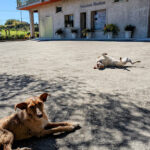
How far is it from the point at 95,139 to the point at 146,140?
63 centimetres

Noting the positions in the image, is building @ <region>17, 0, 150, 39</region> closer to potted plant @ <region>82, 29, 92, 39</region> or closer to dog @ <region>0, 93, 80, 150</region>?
potted plant @ <region>82, 29, 92, 39</region>

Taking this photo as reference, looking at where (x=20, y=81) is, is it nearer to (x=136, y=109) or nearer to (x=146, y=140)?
(x=136, y=109)

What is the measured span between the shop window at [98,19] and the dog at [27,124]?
1747cm

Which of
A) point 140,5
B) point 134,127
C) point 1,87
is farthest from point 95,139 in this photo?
point 140,5

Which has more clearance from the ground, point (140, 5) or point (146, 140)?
point (140, 5)

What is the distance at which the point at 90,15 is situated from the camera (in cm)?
1891

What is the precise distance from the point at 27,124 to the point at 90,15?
18276mm

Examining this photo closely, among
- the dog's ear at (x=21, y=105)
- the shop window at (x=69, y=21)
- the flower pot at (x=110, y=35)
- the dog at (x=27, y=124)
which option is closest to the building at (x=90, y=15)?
the shop window at (x=69, y=21)

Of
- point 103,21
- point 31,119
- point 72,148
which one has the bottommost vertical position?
point 72,148

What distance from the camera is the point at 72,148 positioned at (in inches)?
82.7

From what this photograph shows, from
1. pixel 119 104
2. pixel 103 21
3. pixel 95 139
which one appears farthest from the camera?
pixel 103 21

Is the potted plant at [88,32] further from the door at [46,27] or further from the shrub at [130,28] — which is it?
the door at [46,27]

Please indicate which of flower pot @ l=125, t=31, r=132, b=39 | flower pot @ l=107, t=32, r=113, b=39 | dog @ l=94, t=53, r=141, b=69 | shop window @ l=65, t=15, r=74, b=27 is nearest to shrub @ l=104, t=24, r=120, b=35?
flower pot @ l=107, t=32, r=113, b=39

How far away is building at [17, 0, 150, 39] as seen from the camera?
50.0ft
